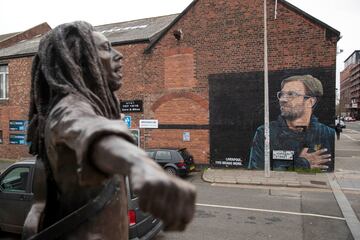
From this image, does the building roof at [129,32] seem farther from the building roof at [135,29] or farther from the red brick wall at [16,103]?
the red brick wall at [16,103]

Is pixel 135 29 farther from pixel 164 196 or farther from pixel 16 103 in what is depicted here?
pixel 164 196

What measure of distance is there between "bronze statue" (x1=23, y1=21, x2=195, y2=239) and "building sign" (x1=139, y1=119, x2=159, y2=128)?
16383mm

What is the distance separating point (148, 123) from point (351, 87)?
10629 cm

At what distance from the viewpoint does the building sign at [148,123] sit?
18531mm

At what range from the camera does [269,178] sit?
48.5ft

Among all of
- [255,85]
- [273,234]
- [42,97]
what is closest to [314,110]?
[255,85]

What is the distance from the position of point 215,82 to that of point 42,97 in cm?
1585

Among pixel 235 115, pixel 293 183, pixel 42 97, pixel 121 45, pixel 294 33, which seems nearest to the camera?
pixel 42 97

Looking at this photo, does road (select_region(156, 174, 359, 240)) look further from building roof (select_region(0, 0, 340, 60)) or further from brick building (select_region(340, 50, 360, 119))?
brick building (select_region(340, 50, 360, 119))

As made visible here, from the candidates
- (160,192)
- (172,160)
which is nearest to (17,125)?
(172,160)

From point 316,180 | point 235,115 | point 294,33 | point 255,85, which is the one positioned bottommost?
point 316,180

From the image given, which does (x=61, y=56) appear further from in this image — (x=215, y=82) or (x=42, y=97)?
(x=215, y=82)

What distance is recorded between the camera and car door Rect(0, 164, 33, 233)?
22.1ft

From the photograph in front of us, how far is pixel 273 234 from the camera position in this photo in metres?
7.82
